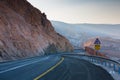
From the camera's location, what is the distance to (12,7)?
66.2 meters

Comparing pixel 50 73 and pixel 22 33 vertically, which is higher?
pixel 22 33

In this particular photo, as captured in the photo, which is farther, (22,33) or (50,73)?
(22,33)

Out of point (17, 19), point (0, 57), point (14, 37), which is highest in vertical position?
point (17, 19)

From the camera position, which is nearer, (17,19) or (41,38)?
(17,19)

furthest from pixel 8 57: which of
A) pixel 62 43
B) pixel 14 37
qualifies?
pixel 62 43

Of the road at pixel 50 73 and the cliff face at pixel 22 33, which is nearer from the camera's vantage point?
the road at pixel 50 73

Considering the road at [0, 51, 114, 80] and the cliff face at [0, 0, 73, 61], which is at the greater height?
the cliff face at [0, 0, 73, 61]

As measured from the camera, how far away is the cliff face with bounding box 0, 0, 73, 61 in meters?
46.5

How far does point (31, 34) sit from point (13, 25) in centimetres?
1001

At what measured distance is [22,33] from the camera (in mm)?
58219

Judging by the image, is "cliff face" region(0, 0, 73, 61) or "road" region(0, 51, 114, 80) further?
"cliff face" region(0, 0, 73, 61)

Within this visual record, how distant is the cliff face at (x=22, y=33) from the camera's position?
46.5 meters

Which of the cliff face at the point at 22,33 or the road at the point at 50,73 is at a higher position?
the cliff face at the point at 22,33

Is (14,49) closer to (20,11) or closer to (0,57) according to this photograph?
(0,57)
